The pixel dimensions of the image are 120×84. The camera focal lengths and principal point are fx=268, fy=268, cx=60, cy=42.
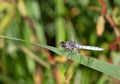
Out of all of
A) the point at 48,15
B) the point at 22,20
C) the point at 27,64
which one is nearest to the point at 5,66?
the point at 27,64

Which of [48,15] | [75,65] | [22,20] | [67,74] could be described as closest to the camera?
[67,74]

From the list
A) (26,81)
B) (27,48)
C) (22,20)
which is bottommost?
→ (26,81)

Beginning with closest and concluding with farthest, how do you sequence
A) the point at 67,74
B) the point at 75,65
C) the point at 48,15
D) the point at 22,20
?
the point at 67,74, the point at 75,65, the point at 22,20, the point at 48,15

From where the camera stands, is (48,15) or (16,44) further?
(48,15)

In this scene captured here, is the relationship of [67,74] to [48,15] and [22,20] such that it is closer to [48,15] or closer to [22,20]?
[22,20]

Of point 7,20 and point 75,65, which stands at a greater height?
point 7,20

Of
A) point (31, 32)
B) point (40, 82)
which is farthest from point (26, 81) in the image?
point (31, 32)

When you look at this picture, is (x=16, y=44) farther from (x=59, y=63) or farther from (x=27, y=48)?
(x=59, y=63)
